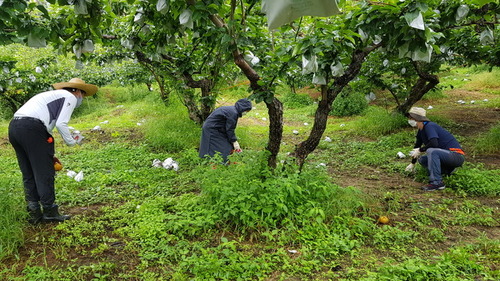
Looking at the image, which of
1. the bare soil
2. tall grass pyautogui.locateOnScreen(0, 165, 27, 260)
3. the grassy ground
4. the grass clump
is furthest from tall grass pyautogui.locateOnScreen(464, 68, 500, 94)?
tall grass pyautogui.locateOnScreen(0, 165, 27, 260)

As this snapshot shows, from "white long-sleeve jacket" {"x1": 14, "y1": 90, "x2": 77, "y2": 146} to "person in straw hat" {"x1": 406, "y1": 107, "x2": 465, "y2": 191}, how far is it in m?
4.14

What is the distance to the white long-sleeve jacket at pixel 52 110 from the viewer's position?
9.77 ft

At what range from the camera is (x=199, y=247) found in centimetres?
264

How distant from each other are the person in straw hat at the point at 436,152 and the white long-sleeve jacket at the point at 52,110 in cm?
414

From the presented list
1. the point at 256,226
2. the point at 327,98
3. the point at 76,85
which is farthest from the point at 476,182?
the point at 76,85

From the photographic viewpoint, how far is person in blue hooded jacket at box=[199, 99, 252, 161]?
475 cm

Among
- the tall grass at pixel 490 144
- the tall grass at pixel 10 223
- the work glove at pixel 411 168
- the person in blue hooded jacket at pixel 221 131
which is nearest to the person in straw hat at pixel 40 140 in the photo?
the tall grass at pixel 10 223

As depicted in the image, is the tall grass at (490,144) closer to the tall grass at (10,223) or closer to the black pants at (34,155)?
the black pants at (34,155)

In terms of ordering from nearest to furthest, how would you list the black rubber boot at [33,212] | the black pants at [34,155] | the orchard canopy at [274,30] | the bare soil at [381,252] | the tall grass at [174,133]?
the orchard canopy at [274,30]
the bare soil at [381,252]
the black pants at [34,155]
the black rubber boot at [33,212]
the tall grass at [174,133]

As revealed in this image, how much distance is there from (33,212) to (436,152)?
465 centimetres

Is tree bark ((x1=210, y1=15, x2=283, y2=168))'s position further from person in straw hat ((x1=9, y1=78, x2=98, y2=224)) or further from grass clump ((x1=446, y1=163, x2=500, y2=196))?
grass clump ((x1=446, y1=163, x2=500, y2=196))

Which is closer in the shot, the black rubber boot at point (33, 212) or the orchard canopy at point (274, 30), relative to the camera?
the orchard canopy at point (274, 30)

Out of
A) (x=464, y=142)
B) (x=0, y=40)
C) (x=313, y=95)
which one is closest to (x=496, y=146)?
(x=464, y=142)

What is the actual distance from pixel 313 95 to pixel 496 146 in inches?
369
